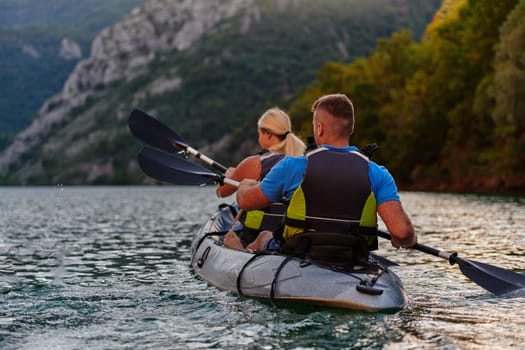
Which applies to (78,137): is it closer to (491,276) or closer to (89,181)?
(89,181)

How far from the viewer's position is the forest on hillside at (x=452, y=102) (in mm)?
39906

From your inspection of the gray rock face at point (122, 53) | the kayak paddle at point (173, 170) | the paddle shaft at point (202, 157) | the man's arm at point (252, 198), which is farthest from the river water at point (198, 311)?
the gray rock face at point (122, 53)

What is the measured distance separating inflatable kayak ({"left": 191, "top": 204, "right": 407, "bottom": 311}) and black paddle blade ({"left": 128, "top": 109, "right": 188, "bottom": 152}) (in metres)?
3.36

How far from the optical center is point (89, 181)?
141 m

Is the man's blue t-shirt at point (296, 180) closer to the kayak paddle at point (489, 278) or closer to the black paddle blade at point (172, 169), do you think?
the kayak paddle at point (489, 278)

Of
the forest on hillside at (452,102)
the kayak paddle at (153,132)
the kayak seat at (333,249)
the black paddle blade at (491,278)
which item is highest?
the forest on hillside at (452,102)

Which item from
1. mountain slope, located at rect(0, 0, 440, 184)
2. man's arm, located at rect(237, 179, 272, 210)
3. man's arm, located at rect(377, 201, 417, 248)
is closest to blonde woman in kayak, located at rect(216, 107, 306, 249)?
man's arm, located at rect(237, 179, 272, 210)

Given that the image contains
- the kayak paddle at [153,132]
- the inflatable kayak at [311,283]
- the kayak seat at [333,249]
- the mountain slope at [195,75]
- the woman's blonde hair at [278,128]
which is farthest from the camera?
the mountain slope at [195,75]

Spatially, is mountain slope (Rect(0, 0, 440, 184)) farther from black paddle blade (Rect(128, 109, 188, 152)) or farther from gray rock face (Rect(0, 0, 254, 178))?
black paddle blade (Rect(128, 109, 188, 152))

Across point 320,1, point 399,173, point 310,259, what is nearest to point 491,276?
point 310,259

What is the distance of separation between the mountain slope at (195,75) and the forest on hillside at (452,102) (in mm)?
48409

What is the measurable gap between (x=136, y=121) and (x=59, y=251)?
5147mm

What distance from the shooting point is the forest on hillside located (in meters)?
39.9

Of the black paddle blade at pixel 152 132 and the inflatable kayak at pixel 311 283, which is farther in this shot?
the black paddle blade at pixel 152 132
